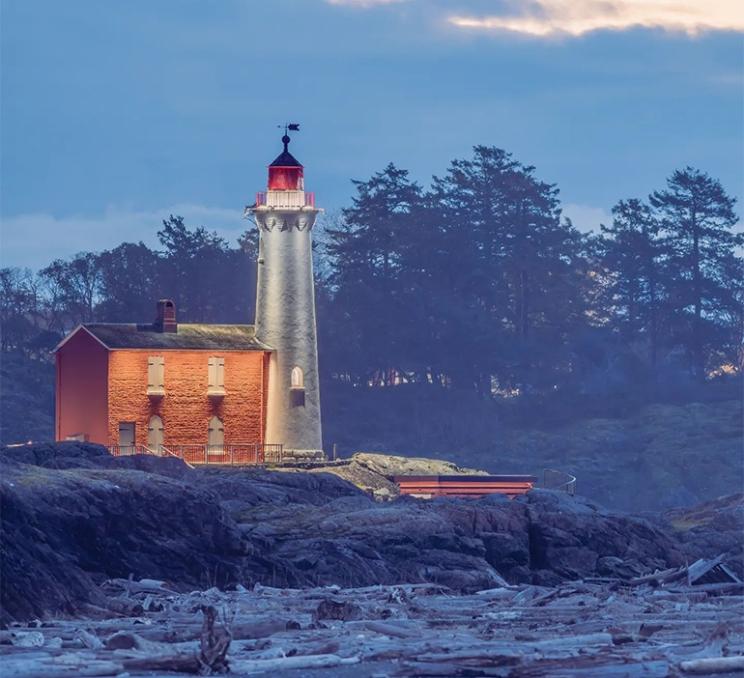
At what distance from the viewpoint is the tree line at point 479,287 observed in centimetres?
9206

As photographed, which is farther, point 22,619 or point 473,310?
point 473,310

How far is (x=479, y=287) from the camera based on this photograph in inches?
3819

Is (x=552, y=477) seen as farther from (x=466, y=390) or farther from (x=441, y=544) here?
(x=441, y=544)

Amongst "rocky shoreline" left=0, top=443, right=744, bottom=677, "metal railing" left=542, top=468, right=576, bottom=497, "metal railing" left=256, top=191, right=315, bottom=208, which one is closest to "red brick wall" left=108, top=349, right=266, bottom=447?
"metal railing" left=256, top=191, right=315, bottom=208

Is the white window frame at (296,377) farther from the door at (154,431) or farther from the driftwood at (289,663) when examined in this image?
the driftwood at (289,663)

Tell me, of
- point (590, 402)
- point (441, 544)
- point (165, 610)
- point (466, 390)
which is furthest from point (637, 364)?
point (165, 610)

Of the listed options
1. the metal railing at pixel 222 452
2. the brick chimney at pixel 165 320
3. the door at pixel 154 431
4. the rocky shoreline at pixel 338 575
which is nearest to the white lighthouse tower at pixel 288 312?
the metal railing at pixel 222 452

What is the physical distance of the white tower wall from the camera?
6250cm

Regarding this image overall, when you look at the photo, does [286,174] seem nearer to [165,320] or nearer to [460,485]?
[165,320]

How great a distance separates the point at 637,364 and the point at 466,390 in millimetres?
9689

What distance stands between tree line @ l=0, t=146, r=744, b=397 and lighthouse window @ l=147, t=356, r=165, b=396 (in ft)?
89.3

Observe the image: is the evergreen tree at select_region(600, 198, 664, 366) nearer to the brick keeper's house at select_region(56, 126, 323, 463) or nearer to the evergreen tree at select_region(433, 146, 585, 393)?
the evergreen tree at select_region(433, 146, 585, 393)

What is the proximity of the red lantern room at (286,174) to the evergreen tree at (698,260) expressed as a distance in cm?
3874

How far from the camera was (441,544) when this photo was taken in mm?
37250
